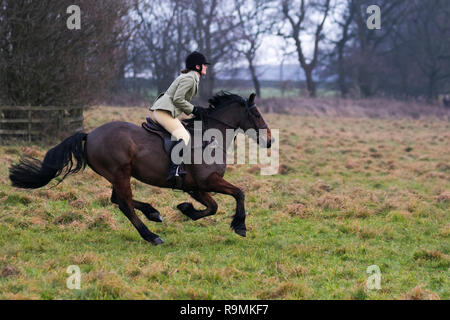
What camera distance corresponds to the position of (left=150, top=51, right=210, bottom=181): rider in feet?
22.1

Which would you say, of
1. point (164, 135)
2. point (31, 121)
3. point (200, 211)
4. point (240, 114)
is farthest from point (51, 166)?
point (31, 121)

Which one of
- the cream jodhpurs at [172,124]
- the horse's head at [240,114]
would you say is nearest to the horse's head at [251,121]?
the horse's head at [240,114]

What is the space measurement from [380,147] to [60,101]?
35.9 feet

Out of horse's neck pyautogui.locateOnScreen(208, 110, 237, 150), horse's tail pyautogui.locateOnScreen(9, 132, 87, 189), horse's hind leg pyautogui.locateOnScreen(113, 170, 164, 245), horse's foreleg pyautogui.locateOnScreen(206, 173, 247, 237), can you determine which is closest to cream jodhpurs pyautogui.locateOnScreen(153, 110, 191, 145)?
horse's neck pyautogui.locateOnScreen(208, 110, 237, 150)

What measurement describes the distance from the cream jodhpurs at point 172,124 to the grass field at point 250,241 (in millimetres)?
1448

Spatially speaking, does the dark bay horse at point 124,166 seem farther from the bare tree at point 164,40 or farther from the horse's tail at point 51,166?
the bare tree at point 164,40

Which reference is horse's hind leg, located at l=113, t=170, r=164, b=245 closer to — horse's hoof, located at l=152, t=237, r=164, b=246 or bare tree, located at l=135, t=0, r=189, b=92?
horse's hoof, located at l=152, t=237, r=164, b=246

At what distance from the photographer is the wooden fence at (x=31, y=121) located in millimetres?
14602

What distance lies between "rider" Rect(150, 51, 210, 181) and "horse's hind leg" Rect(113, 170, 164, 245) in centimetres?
59

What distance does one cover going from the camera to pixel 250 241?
23.1ft

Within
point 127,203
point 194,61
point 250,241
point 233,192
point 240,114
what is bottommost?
point 250,241

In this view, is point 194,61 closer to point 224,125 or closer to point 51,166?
point 224,125

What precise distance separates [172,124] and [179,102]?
33 cm
